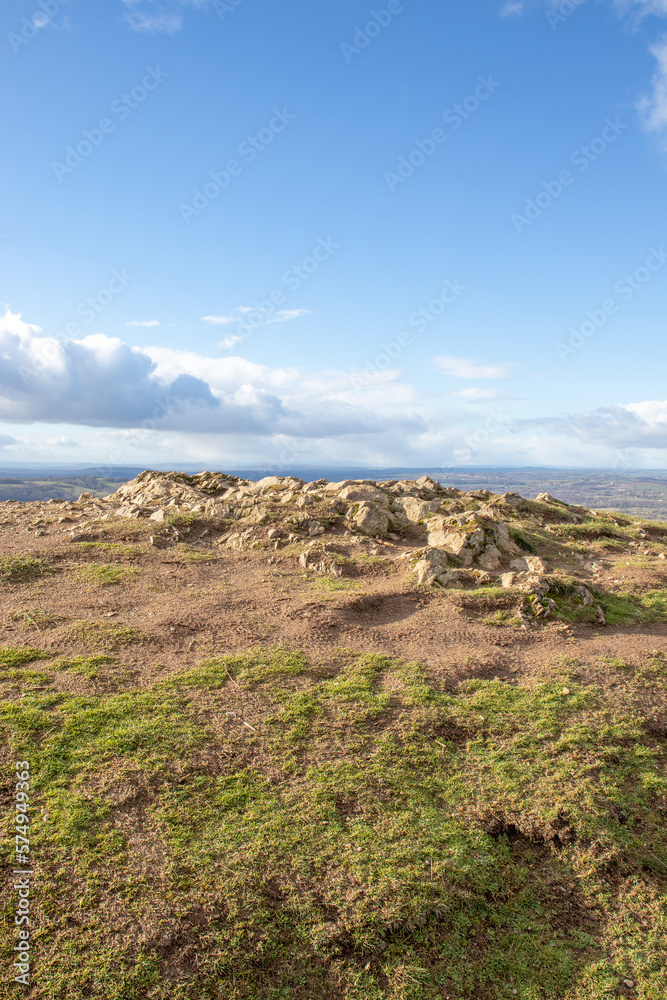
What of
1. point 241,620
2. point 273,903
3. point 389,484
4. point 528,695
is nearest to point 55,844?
point 273,903

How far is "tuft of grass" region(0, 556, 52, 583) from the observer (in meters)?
15.9

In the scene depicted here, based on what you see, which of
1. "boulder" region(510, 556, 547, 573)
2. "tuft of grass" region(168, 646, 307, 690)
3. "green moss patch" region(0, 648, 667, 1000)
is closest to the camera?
"green moss patch" region(0, 648, 667, 1000)

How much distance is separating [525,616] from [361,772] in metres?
7.58

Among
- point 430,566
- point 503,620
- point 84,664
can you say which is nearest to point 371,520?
point 430,566

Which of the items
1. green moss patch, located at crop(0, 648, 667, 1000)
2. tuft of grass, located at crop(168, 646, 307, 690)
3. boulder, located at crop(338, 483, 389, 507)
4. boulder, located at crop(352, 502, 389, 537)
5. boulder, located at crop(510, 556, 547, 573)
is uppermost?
boulder, located at crop(338, 483, 389, 507)

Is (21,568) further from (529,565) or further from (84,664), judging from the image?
(529,565)

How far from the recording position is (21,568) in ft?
53.6

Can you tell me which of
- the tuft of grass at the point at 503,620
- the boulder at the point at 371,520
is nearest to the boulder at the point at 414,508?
the boulder at the point at 371,520

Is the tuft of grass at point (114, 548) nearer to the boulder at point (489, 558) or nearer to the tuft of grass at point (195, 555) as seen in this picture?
the tuft of grass at point (195, 555)

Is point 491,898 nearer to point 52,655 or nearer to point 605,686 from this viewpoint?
point 605,686

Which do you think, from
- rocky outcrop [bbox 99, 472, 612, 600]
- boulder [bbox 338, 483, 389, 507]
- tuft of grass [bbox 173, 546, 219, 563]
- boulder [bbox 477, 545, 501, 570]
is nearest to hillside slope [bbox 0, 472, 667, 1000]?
boulder [bbox 477, 545, 501, 570]

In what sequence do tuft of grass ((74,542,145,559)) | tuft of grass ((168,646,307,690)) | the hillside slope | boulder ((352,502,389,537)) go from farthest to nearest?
boulder ((352,502,389,537)), tuft of grass ((74,542,145,559)), tuft of grass ((168,646,307,690)), the hillside slope

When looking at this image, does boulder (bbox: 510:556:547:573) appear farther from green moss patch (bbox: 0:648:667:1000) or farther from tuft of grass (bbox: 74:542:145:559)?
tuft of grass (bbox: 74:542:145:559)

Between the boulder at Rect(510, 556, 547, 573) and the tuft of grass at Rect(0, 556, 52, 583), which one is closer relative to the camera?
the tuft of grass at Rect(0, 556, 52, 583)
